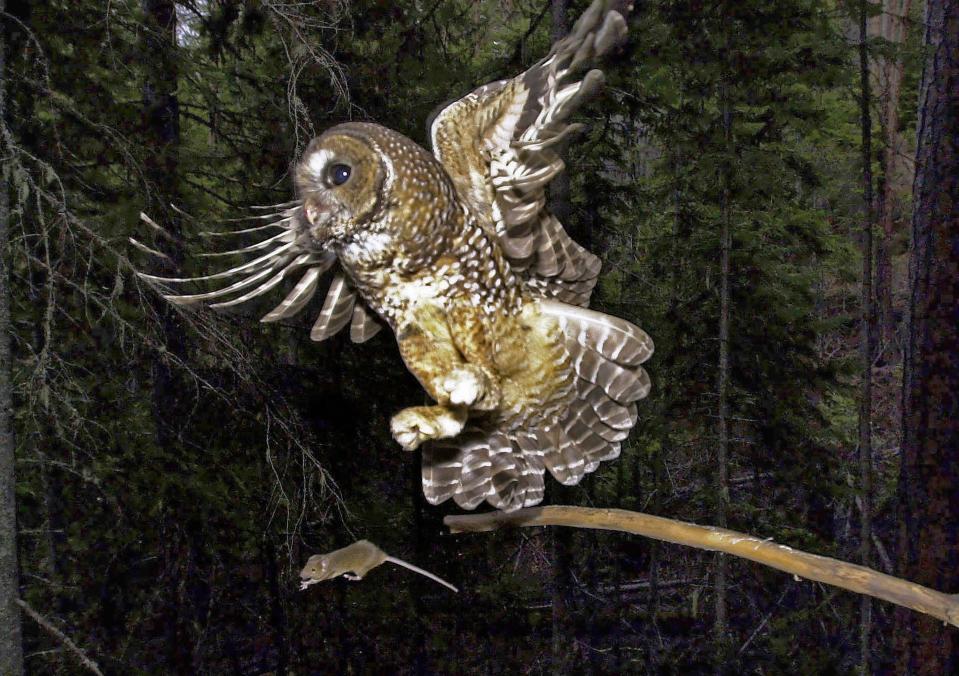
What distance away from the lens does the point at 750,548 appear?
7.29 feet

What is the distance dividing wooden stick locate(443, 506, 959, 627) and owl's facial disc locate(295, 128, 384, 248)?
1215 millimetres

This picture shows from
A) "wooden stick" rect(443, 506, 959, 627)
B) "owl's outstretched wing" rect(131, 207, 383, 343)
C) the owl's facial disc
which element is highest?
the owl's facial disc

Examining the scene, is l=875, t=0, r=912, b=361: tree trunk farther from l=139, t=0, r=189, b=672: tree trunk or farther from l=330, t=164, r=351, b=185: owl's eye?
l=330, t=164, r=351, b=185: owl's eye

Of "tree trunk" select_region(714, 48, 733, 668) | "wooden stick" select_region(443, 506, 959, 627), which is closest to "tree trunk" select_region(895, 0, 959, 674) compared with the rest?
"tree trunk" select_region(714, 48, 733, 668)

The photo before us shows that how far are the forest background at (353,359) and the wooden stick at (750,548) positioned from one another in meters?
1.29

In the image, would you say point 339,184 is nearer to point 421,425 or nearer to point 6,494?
point 421,425

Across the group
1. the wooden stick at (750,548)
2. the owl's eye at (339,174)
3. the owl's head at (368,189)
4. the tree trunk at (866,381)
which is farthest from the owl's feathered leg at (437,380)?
the tree trunk at (866,381)

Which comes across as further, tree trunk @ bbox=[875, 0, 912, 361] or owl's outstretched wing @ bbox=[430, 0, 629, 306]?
tree trunk @ bbox=[875, 0, 912, 361]

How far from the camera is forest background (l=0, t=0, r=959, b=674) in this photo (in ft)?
11.6

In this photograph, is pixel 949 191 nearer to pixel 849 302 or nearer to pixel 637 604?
pixel 637 604

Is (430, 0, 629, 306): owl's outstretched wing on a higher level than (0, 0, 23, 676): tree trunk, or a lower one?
higher

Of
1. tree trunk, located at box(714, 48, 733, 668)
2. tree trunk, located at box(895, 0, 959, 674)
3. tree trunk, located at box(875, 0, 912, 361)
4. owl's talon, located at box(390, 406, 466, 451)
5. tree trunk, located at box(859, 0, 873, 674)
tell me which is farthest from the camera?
tree trunk, located at box(875, 0, 912, 361)

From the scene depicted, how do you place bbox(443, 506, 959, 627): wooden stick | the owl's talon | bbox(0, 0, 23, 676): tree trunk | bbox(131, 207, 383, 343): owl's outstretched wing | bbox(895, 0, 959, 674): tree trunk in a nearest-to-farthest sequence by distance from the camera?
1. the owl's talon
2. bbox(443, 506, 959, 627): wooden stick
3. bbox(131, 207, 383, 343): owl's outstretched wing
4. bbox(0, 0, 23, 676): tree trunk
5. bbox(895, 0, 959, 674): tree trunk

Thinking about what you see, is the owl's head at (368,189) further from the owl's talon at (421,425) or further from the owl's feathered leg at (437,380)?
the owl's talon at (421,425)
